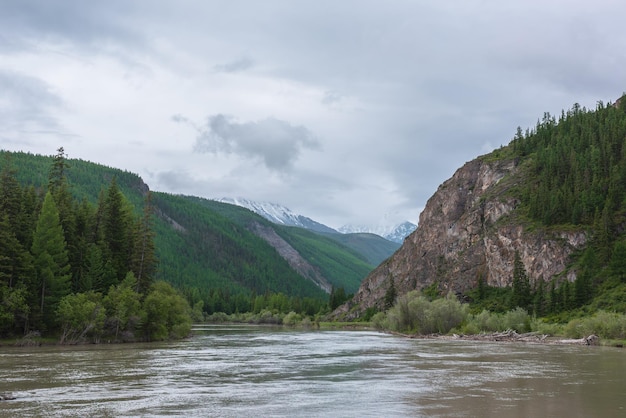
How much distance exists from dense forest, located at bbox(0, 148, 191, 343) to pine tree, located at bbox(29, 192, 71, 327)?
0.12 meters

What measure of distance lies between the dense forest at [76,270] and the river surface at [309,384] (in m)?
7.45

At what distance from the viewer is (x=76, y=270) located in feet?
302

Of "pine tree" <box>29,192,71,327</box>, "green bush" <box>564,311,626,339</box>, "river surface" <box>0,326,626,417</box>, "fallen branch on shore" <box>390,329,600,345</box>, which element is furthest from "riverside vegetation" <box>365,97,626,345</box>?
"pine tree" <box>29,192,71,327</box>

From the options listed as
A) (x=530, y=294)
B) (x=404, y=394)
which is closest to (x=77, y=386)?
(x=404, y=394)

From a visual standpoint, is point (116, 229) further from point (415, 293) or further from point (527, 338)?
point (527, 338)

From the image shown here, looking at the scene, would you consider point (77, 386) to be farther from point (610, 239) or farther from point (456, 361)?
point (610, 239)

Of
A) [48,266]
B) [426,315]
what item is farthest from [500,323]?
[48,266]

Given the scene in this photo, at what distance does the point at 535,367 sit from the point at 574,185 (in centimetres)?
13211

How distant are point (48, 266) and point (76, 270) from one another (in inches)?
456

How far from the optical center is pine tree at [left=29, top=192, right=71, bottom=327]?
7944 cm

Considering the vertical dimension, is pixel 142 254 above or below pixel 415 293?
above

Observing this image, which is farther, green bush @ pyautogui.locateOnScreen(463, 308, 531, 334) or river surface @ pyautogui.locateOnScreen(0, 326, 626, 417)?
green bush @ pyautogui.locateOnScreen(463, 308, 531, 334)

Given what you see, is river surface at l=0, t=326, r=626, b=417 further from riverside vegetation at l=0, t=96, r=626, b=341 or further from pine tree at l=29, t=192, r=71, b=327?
riverside vegetation at l=0, t=96, r=626, b=341

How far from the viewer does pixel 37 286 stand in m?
79.5
